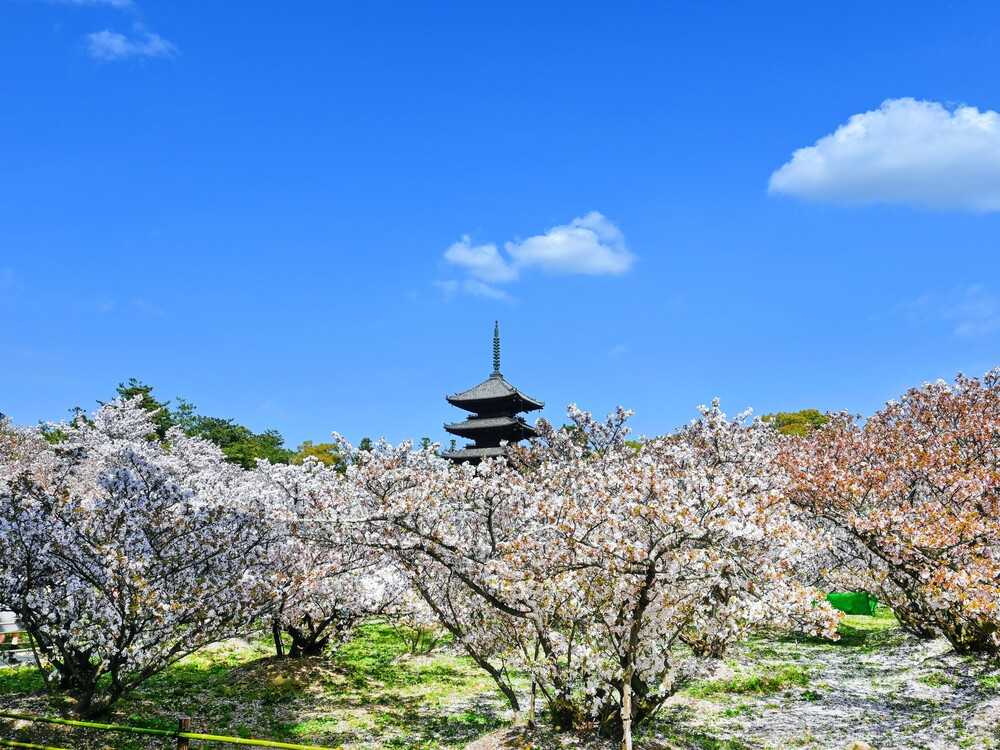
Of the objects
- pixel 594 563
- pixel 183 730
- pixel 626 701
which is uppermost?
pixel 594 563

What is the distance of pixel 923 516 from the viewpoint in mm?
14969

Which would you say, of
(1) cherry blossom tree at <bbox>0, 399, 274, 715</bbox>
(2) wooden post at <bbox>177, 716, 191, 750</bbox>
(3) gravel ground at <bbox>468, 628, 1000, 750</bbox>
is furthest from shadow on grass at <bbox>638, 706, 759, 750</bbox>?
(1) cherry blossom tree at <bbox>0, 399, 274, 715</bbox>

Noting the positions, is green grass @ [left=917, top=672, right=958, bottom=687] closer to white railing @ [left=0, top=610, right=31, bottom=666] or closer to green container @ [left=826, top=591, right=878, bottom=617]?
green container @ [left=826, top=591, right=878, bottom=617]

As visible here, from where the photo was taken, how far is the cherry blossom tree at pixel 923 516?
13891mm

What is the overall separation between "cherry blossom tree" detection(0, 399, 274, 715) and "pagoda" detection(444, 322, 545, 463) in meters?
33.8

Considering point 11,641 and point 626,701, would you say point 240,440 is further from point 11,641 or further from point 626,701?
point 626,701

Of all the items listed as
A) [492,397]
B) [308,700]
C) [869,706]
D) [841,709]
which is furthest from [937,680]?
[492,397]

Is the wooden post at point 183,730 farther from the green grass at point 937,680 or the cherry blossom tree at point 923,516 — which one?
the green grass at point 937,680

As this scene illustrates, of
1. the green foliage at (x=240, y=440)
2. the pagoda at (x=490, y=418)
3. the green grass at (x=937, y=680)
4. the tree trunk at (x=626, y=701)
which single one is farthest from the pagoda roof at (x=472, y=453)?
the tree trunk at (x=626, y=701)

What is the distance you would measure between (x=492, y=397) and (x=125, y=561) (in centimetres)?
3583

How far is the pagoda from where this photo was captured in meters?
46.8

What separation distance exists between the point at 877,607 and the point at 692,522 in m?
22.0

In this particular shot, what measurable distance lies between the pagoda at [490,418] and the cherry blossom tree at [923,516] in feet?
77.6

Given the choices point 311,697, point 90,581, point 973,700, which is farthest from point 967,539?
point 90,581
